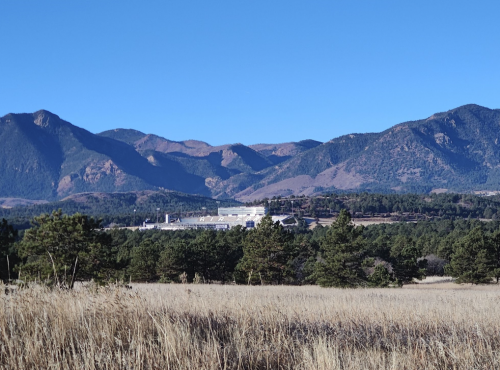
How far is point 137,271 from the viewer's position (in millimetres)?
50562

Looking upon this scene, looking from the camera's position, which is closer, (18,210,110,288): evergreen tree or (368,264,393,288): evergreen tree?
(18,210,110,288): evergreen tree

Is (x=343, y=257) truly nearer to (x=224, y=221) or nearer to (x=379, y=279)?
(x=379, y=279)

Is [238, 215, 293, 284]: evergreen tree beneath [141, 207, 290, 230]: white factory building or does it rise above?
above

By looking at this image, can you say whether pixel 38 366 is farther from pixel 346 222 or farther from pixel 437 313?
pixel 346 222

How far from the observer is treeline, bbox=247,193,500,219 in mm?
162375

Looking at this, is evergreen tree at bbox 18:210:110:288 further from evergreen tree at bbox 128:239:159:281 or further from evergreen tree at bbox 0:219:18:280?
evergreen tree at bbox 128:239:159:281

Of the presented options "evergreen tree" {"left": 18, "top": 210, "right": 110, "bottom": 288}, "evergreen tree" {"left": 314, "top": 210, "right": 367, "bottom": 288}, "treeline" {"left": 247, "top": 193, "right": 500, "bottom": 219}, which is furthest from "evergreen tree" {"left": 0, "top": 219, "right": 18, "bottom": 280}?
"treeline" {"left": 247, "top": 193, "right": 500, "bottom": 219}

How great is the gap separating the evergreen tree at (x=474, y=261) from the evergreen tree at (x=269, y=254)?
15841 mm

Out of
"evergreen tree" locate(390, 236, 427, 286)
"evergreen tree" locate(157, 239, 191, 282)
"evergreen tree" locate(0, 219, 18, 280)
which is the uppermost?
"evergreen tree" locate(0, 219, 18, 280)

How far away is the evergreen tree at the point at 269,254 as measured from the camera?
143ft

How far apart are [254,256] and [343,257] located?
7694mm

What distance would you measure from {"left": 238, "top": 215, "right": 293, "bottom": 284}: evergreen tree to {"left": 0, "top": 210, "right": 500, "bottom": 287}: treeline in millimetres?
78

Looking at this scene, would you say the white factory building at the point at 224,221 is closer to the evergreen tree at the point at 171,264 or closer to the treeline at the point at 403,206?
the treeline at the point at 403,206

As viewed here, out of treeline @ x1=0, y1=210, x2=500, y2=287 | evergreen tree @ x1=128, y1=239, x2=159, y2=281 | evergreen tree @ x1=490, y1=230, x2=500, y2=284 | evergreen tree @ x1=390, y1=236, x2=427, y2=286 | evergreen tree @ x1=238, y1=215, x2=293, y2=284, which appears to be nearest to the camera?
treeline @ x1=0, y1=210, x2=500, y2=287
